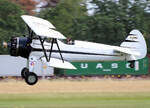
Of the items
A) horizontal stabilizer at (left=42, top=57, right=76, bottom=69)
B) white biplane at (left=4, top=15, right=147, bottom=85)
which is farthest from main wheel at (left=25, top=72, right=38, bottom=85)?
horizontal stabilizer at (left=42, top=57, right=76, bottom=69)

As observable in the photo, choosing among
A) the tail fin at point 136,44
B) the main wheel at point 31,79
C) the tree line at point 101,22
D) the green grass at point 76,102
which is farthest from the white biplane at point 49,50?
the tree line at point 101,22

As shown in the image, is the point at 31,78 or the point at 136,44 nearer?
the point at 31,78

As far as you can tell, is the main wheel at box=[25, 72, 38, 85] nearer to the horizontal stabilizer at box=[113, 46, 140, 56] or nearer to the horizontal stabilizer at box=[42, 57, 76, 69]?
the horizontal stabilizer at box=[42, 57, 76, 69]

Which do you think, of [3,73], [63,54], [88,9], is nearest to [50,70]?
[3,73]

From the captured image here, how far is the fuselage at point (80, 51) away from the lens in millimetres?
22766

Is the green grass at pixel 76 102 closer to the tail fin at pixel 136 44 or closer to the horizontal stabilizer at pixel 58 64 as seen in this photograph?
the horizontal stabilizer at pixel 58 64

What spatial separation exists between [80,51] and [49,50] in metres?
1.72

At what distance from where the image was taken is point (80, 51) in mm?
23734

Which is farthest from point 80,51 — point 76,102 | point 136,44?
point 136,44

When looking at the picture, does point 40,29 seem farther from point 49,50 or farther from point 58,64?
point 58,64

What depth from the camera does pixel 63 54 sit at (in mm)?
23312

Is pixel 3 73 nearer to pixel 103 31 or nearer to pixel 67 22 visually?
pixel 103 31

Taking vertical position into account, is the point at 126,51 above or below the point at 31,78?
above

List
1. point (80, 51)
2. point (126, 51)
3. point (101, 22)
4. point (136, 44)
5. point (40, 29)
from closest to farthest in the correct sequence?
point (40, 29) → point (80, 51) → point (126, 51) → point (136, 44) → point (101, 22)
